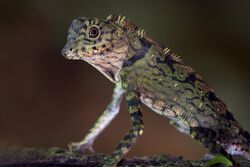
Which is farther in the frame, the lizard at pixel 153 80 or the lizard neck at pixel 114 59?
the lizard neck at pixel 114 59

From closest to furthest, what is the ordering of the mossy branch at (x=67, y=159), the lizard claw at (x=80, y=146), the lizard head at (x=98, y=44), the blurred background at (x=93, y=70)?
the mossy branch at (x=67, y=159) → the lizard head at (x=98, y=44) → the lizard claw at (x=80, y=146) → the blurred background at (x=93, y=70)

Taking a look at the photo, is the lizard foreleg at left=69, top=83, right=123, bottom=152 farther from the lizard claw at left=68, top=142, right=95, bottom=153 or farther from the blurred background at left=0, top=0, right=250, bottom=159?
the blurred background at left=0, top=0, right=250, bottom=159

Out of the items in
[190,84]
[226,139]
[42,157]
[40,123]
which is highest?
[190,84]

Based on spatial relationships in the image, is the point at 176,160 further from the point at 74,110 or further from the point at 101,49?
the point at 74,110

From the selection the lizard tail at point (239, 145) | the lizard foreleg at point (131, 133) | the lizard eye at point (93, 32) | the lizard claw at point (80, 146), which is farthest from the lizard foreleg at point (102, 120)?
the lizard tail at point (239, 145)

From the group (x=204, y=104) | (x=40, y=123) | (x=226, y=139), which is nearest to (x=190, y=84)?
(x=204, y=104)

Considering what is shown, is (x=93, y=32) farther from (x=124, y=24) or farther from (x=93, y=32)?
(x=124, y=24)

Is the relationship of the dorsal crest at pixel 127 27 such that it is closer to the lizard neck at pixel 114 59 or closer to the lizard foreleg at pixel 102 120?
the lizard neck at pixel 114 59

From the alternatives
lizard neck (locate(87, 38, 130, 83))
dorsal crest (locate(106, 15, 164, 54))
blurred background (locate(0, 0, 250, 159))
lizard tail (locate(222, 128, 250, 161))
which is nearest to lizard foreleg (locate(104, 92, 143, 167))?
lizard neck (locate(87, 38, 130, 83))
